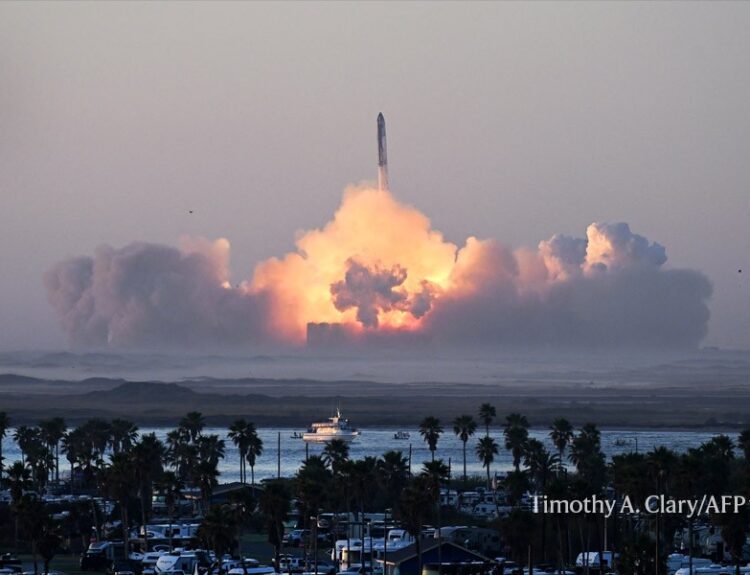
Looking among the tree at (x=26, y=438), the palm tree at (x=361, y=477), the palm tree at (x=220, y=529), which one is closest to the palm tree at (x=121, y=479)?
the palm tree at (x=361, y=477)

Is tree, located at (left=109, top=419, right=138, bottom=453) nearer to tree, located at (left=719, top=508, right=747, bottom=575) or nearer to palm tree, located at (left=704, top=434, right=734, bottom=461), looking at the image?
palm tree, located at (left=704, top=434, right=734, bottom=461)

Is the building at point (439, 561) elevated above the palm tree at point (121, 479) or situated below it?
below

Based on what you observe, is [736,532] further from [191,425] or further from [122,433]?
[122,433]

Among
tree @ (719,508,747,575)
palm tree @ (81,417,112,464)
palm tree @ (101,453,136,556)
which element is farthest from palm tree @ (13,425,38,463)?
tree @ (719,508,747,575)

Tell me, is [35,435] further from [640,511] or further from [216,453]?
[640,511]

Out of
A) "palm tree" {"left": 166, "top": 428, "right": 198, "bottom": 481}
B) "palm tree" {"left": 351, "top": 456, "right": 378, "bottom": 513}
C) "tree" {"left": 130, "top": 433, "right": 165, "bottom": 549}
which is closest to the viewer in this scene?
"palm tree" {"left": 351, "top": 456, "right": 378, "bottom": 513}

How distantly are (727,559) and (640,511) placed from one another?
18.4 ft

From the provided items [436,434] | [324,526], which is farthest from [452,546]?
[436,434]

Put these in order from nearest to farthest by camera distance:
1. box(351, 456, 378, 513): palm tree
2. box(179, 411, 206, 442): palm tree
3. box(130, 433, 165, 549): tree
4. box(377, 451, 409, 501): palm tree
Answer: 1. box(351, 456, 378, 513): palm tree
2. box(130, 433, 165, 549): tree
3. box(377, 451, 409, 501): palm tree
4. box(179, 411, 206, 442): palm tree

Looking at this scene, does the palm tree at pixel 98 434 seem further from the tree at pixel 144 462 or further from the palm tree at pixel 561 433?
the tree at pixel 144 462

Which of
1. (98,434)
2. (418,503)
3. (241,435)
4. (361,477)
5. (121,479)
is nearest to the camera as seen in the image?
(418,503)

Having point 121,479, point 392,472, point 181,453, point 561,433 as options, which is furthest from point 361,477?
point 561,433

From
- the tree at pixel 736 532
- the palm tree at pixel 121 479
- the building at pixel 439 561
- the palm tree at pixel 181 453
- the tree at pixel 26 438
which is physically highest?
the tree at pixel 26 438

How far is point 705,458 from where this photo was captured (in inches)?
4134
